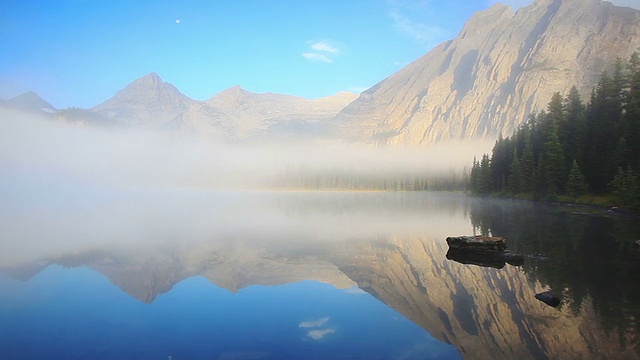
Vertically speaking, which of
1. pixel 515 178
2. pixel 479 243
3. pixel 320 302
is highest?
pixel 515 178

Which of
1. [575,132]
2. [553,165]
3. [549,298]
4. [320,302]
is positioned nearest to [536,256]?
[549,298]

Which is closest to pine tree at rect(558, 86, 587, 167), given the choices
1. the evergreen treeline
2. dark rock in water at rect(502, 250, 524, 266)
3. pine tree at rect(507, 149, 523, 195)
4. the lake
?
the evergreen treeline

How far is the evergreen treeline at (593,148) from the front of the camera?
74438 mm

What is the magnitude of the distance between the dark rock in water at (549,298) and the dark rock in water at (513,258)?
987cm

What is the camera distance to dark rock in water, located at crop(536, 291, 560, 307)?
64.1 feet

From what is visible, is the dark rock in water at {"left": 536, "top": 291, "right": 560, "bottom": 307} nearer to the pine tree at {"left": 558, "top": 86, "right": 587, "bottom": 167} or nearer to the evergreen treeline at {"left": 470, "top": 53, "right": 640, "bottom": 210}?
the evergreen treeline at {"left": 470, "top": 53, "right": 640, "bottom": 210}

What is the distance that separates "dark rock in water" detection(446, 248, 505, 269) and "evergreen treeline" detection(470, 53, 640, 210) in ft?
151

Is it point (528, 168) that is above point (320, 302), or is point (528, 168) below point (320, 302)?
above

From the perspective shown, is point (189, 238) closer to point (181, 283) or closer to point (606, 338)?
point (181, 283)

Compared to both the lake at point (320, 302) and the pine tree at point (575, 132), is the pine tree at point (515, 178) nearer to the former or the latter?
the pine tree at point (575, 132)

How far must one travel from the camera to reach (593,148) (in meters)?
87.3

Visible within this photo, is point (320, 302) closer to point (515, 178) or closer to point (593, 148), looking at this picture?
point (593, 148)

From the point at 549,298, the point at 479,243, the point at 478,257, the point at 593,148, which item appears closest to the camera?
the point at 549,298

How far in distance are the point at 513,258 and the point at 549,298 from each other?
472 inches
